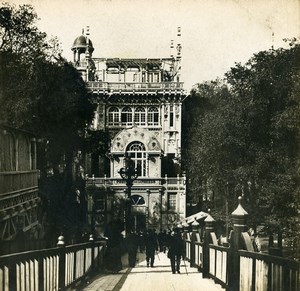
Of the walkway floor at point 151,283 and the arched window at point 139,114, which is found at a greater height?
the arched window at point 139,114

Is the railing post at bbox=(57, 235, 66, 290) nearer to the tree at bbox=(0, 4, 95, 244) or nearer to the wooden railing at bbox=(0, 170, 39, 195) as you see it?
the wooden railing at bbox=(0, 170, 39, 195)

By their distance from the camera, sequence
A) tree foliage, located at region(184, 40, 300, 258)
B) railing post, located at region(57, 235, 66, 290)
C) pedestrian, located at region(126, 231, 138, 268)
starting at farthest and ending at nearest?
1. pedestrian, located at region(126, 231, 138, 268)
2. tree foliage, located at region(184, 40, 300, 258)
3. railing post, located at region(57, 235, 66, 290)

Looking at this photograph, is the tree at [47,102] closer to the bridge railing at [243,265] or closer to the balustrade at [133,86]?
the balustrade at [133,86]

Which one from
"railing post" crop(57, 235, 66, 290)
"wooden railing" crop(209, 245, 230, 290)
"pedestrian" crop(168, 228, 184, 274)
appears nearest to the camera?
"railing post" crop(57, 235, 66, 290)

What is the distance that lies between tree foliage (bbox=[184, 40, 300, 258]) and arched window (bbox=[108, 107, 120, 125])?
138 inches

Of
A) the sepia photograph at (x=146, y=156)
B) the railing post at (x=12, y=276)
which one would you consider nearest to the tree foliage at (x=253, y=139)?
the sepia photograph at (x=146, y=156)

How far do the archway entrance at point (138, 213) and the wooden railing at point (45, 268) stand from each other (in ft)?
48.9

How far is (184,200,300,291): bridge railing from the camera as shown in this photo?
7.19 metres

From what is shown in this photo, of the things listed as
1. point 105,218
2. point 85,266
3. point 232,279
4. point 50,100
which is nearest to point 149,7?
point 232,279

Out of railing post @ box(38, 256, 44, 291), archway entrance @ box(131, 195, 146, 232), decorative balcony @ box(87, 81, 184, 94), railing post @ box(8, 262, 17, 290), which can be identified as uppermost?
decorative balcony @ box(87, 81, 184, 94)

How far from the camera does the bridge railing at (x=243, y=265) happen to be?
719 centimetres

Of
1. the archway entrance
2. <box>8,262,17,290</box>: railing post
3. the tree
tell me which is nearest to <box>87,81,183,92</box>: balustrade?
the tree

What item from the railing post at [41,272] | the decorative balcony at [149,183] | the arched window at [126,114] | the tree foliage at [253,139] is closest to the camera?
the railing post at [41,272]

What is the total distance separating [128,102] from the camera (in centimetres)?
2466
